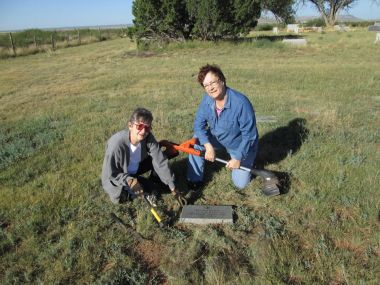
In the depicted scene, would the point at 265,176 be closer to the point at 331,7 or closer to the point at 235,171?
the point at 235,171

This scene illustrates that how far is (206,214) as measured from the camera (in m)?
3.85

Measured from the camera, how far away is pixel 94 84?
11625 millimetres

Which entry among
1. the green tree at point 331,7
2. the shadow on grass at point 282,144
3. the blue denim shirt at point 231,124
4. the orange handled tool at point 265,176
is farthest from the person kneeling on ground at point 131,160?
the green tree at point 331,7

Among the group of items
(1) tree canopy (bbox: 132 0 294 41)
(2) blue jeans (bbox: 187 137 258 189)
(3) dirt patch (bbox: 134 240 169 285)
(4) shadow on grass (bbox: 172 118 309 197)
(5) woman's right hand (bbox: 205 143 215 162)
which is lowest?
(3) dirt patch (bbox: 134 240 169 285)

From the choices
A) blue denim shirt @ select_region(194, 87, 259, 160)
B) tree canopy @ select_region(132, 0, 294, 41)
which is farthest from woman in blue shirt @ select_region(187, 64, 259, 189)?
tree canopy @ select_region(132, 0, 294, 41)

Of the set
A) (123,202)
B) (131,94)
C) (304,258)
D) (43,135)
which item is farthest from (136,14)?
(304,258)

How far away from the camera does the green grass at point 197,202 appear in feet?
10.1

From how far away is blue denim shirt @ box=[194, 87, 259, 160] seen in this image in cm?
413

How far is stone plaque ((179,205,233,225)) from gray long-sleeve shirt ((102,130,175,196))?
356mm

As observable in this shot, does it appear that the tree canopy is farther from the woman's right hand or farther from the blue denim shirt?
the woman's right hand

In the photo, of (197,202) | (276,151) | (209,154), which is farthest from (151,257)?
(276,151)

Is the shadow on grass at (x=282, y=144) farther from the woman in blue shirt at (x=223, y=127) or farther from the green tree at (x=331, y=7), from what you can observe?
the green tree at (x=331, y=7)

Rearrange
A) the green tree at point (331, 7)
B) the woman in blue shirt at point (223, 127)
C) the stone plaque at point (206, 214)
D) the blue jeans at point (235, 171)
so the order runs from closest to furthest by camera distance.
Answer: the stone plaque at point (206, 214) < the woman in blue shirt at point (223, 127) < the blue jeans at point (235, 171) < the green tree at point (331, 7)

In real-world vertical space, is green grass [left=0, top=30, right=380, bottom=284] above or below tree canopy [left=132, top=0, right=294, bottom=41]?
below
